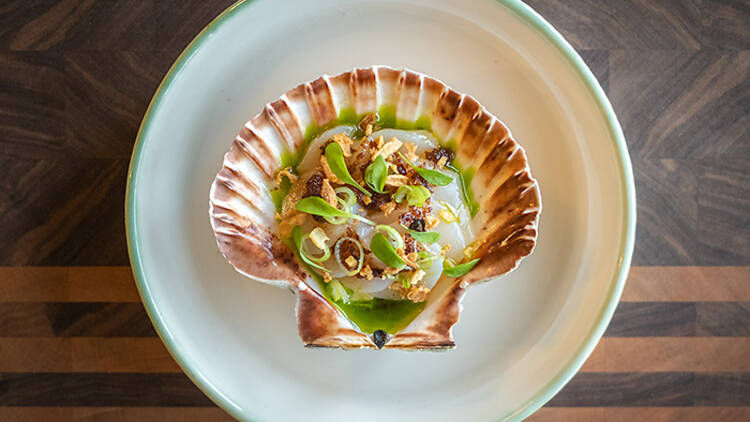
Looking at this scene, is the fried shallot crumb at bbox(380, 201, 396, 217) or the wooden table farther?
the wooden table

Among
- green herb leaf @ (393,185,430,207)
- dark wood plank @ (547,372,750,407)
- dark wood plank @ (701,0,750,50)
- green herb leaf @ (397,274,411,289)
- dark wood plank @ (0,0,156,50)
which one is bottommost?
dark wood plank @ (547,372,750,407)

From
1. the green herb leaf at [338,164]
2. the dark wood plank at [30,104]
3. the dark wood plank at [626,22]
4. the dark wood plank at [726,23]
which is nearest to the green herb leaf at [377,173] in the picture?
the green herb leaf at [338,164]

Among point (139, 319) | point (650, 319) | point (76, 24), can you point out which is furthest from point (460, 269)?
point (76, 24)

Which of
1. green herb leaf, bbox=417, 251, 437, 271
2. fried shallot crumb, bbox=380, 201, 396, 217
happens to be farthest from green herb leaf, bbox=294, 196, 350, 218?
green herb leaf, bbox=417, 251, 437, 271

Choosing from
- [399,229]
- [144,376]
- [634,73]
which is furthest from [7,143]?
[634,73]

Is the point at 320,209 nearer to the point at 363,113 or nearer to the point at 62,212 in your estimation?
the point at 363,113

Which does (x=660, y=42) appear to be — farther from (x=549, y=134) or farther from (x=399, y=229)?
(x=399, y=229)

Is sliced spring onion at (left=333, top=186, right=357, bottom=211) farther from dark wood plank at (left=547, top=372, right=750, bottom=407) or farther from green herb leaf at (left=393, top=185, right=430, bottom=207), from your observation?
dark wood plank at (left=547, top=372, right=750, bottom=407)
